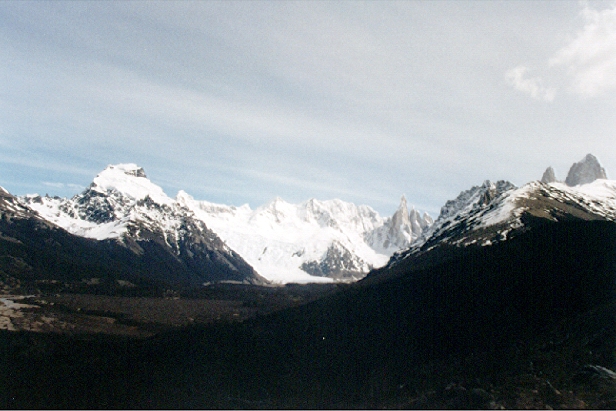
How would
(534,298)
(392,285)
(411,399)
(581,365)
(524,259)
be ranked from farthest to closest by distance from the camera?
(392,285) → (524,259) → (534,298) → (411,399) → (581,365)

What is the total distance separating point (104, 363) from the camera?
6432 inches

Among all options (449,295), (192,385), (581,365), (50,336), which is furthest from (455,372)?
(50,336)

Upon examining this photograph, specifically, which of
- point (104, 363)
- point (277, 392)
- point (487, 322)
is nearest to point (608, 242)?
point (487, 322)

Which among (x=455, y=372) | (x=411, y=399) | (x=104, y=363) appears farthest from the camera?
(x=104, y=363)

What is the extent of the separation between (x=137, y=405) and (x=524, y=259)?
122 meters

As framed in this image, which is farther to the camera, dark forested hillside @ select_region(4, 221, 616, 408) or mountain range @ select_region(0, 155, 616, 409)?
dark forested hillside @ select_region(4, 221, 616, 408)

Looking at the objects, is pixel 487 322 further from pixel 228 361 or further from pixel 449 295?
pixel 228 361

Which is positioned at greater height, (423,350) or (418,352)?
(423,350)

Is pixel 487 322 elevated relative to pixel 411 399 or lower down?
elevated

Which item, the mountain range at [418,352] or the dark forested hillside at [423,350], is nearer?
the mountain range at [418,352]

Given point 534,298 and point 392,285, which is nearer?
A: point 534,298

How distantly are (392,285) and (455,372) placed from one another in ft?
303

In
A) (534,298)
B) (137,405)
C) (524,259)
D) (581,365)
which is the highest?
(524,259)

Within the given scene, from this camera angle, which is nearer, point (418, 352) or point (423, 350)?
point (423, 350)
